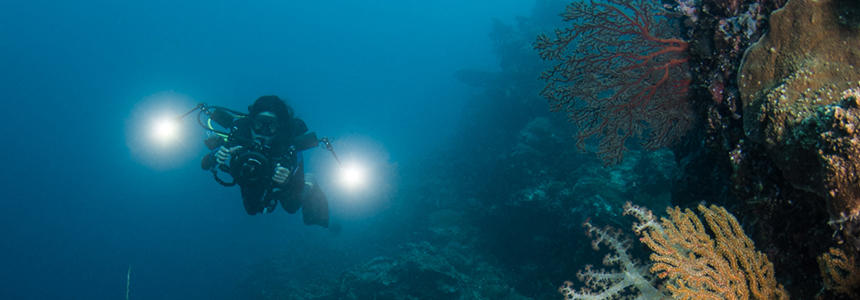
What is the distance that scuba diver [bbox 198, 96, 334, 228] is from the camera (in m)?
6.62

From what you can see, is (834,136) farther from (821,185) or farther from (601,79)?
(601,79)

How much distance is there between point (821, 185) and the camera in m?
1.36

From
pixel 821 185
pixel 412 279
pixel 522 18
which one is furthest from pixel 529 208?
pixel 522 18

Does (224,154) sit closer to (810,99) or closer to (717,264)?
(717,264)

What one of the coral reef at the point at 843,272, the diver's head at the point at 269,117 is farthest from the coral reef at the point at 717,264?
the diver's head at the point at 269,117

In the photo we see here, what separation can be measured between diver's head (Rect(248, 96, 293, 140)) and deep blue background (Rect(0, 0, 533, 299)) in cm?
1112

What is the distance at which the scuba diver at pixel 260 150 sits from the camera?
261 inches

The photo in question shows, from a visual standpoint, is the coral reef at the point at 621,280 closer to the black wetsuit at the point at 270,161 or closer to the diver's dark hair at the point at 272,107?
the black wetsuit at the point at 270,161

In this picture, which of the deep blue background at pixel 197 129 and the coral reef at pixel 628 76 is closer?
the coral reef at pixel 628 76

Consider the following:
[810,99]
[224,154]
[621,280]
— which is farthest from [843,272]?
[224,154]

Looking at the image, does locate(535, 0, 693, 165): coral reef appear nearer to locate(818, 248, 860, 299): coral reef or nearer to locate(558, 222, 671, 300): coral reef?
locate(558, 222, 671, 300): coral reef

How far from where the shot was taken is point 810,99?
4.73 feet

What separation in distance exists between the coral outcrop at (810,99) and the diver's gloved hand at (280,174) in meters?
7.52

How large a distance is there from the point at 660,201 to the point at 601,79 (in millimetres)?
3771
